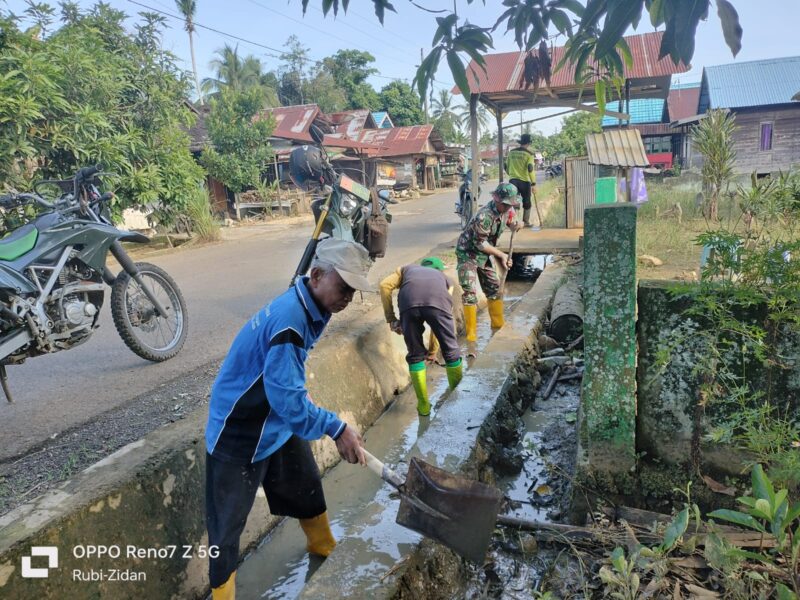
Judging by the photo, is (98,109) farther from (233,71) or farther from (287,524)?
(233,71)

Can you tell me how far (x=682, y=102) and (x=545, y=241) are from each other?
105ft

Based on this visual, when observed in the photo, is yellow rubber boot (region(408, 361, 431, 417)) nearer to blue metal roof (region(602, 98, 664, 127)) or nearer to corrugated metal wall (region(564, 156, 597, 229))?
corrugated metal wall (region(564, 156, 597, 229))

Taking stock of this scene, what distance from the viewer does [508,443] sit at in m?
4.02

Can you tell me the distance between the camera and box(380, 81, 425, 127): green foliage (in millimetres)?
42781

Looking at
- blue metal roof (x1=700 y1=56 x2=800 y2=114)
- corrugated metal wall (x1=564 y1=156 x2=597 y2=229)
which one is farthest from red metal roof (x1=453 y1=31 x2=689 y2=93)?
blue metal roof (x1=700 y1=56 x2=800 y2=114)

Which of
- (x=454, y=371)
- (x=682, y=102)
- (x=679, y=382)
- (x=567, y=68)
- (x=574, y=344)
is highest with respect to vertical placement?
(x=682, y=102)

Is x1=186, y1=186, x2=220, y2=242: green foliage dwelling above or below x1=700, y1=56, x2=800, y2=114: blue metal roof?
below

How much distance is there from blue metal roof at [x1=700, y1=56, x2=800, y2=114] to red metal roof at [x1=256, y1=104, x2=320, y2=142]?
15982 mm

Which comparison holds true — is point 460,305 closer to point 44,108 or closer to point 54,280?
point 54,280

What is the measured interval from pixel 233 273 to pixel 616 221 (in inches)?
290

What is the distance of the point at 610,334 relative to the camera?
269 centimetres

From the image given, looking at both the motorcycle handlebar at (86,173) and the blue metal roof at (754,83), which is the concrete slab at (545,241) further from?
the blue metal roof at (754,83)

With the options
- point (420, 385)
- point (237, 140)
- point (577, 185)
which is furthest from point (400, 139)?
point (420, 385)


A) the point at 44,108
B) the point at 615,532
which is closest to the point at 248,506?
the point at 615,532
